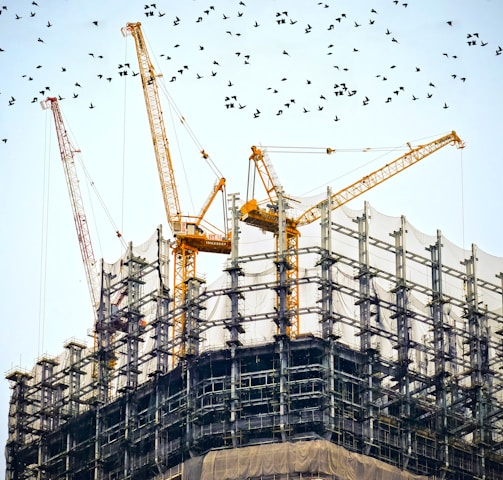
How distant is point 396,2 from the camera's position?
194 metres

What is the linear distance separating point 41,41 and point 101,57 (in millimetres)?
7253

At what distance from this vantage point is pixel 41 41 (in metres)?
195

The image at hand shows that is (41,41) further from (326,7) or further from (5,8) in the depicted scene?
(326,7)

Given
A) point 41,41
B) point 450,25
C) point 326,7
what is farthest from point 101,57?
point 450,25

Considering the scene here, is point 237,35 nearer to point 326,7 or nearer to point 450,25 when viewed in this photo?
point 326,7

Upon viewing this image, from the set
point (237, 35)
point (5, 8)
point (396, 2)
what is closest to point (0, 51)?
point (5, 8)

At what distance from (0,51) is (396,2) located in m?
43.8

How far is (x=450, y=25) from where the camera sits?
653 ft

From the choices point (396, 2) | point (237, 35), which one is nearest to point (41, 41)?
point (237, 35)

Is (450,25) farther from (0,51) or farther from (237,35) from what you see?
(0,51)

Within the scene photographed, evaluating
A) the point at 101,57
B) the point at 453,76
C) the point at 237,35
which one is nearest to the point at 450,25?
the point at 453,76

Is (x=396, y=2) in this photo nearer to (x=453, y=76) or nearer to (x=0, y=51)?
(x=453, y=76)

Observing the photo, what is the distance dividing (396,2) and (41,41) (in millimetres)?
38589

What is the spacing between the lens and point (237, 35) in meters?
196
